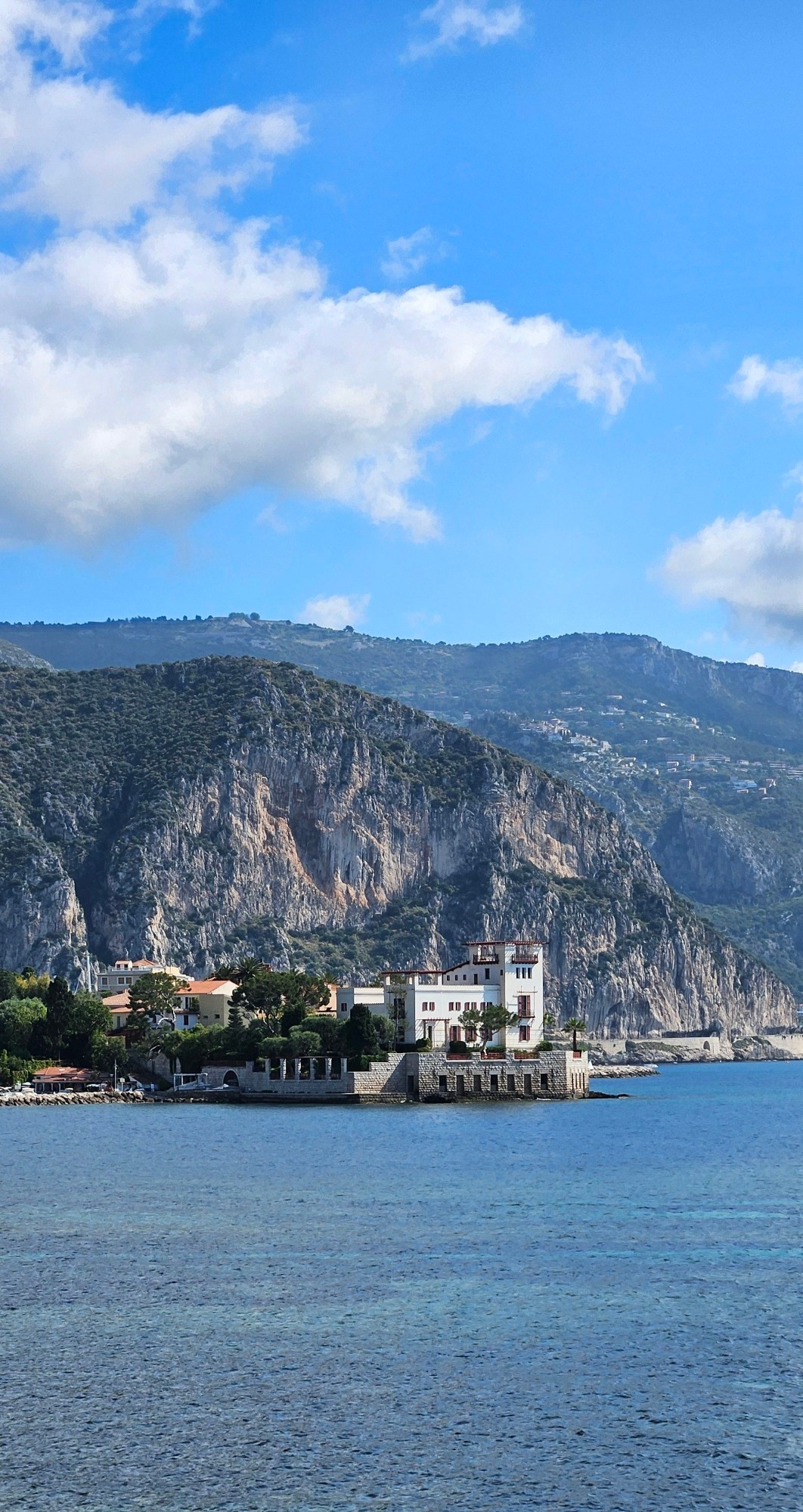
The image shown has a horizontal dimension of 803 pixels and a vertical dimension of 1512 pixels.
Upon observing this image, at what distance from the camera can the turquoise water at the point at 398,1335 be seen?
3231 cm

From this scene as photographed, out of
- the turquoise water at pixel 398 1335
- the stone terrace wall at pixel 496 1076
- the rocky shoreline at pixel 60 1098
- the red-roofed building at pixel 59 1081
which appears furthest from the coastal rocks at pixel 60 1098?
the turquoise water at pixel 398 1335

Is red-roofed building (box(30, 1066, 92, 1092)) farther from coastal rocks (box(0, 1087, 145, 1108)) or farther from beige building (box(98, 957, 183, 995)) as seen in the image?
beige building (box(98, 957, 183, 995))

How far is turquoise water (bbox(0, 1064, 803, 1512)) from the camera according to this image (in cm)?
3231

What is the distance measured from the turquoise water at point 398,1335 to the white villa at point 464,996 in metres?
52.2

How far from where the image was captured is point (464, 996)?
135m

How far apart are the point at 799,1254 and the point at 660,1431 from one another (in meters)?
20.2

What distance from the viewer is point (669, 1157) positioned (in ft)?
281

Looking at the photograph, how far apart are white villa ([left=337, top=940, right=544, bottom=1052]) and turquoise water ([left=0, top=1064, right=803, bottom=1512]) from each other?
→ 52.2 m

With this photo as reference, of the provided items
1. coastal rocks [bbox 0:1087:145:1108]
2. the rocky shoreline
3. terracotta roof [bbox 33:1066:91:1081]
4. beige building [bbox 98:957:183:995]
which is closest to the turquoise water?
coastal rocks [bbox 0:1087:145:1108]

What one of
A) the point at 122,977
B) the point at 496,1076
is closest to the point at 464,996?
the point at 496,1076

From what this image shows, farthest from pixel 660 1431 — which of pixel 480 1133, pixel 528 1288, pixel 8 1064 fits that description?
pixel 8 1064


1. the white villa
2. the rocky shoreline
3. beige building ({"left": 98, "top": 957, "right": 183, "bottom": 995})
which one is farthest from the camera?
beige building ({"left": 98, "top": 957, "right": 183, "bottom": 995})

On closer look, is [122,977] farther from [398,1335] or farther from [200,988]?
[398,1335]

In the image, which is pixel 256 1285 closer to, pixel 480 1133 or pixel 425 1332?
pixel 425 1332
